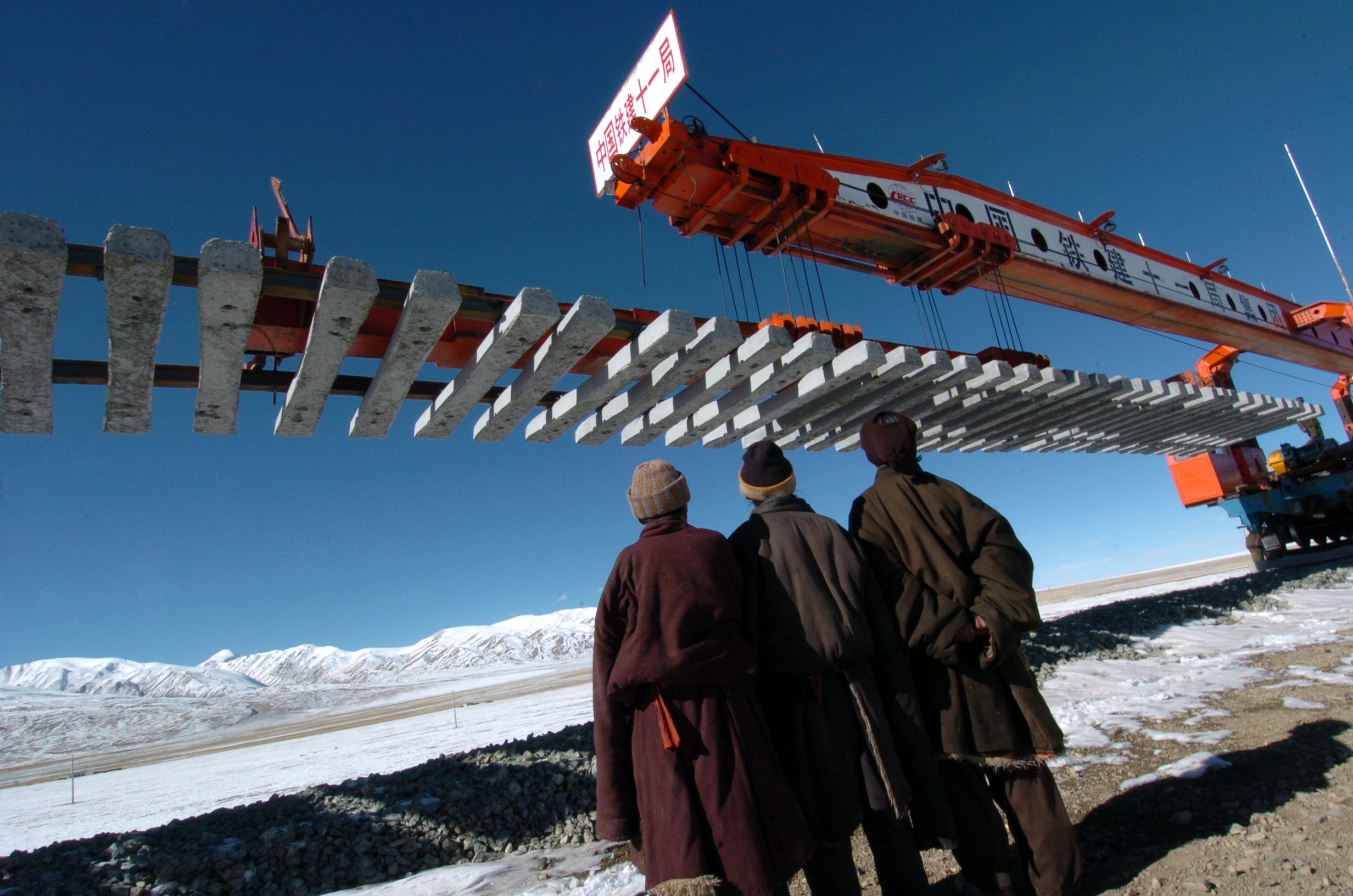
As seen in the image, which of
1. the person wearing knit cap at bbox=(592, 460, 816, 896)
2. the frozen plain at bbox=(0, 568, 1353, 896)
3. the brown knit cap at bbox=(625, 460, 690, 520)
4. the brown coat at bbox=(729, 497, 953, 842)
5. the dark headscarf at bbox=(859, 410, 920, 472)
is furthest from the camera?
the frozen plain at bbox=(0, 568, 1353, 896)

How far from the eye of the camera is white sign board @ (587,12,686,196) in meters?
5.88

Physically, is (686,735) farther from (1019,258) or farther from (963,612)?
(1019,258)

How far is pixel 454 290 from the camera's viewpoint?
3611mm

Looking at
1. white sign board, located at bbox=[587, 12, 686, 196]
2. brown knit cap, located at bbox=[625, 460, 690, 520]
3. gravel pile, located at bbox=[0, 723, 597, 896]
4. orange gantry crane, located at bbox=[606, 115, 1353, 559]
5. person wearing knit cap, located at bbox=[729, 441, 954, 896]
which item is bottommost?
gravel pile, located at bbox=[0, 723, 597, 896]

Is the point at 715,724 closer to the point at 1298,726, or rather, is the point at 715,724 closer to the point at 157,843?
the point at 157,843

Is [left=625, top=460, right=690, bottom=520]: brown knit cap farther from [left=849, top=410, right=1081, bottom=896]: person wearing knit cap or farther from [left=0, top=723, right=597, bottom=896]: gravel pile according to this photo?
[left=0, top=723, right=597, bottom=896]: gravel pile

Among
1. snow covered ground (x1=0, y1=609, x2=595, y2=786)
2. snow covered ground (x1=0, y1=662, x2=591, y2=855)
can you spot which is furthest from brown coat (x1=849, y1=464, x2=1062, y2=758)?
snow covered ground (x1=0, y1=609, x2=595, y2=786)

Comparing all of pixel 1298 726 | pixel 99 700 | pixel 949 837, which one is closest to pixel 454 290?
pixel 949 837

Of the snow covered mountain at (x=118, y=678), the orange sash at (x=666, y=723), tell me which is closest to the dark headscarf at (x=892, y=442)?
the orange sash at (x=666, y=723)

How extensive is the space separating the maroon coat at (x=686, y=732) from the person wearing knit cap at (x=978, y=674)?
2.24 feet

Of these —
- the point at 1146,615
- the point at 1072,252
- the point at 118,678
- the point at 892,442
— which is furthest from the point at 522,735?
the point at 118,678

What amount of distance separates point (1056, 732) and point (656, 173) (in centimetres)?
558

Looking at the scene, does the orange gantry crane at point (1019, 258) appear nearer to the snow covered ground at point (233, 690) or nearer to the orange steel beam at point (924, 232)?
the orange steel beam at point (924, 232)

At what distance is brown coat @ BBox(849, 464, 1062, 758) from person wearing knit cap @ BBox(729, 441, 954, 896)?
14 cm
